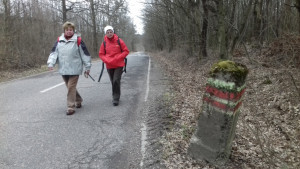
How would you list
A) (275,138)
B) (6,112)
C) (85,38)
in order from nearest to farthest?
(275,138)
(6,112)
(85,38)

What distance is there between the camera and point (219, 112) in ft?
9.55

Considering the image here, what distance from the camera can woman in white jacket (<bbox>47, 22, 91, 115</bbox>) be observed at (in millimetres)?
5023

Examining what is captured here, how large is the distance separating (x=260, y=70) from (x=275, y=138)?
501 centimetres

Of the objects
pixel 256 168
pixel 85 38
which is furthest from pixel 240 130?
pixel 85 38

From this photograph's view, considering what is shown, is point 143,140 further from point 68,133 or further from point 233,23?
point 233,23

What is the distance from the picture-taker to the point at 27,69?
47.0ft

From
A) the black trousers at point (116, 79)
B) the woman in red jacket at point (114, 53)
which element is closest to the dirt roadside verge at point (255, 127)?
the black trousers at point (116, 79)

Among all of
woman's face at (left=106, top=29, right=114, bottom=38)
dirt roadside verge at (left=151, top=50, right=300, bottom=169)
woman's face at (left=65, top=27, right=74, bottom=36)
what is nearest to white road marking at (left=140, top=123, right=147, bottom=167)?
dirt roadside verge at (left=151, top=50, right=300, bottom=169)

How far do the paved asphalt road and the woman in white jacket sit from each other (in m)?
0.63

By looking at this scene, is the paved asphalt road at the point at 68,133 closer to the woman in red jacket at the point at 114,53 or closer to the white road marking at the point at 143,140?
the white road marking at the point at 143,140

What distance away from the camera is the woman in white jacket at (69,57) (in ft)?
16.5

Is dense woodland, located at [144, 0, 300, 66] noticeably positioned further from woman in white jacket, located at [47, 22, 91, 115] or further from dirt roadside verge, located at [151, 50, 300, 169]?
woman in white jacket, located at [47, 22, 91, 115]

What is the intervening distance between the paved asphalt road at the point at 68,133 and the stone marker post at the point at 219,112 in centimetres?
94

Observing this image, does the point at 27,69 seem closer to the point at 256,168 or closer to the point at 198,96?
the point at 198,96
